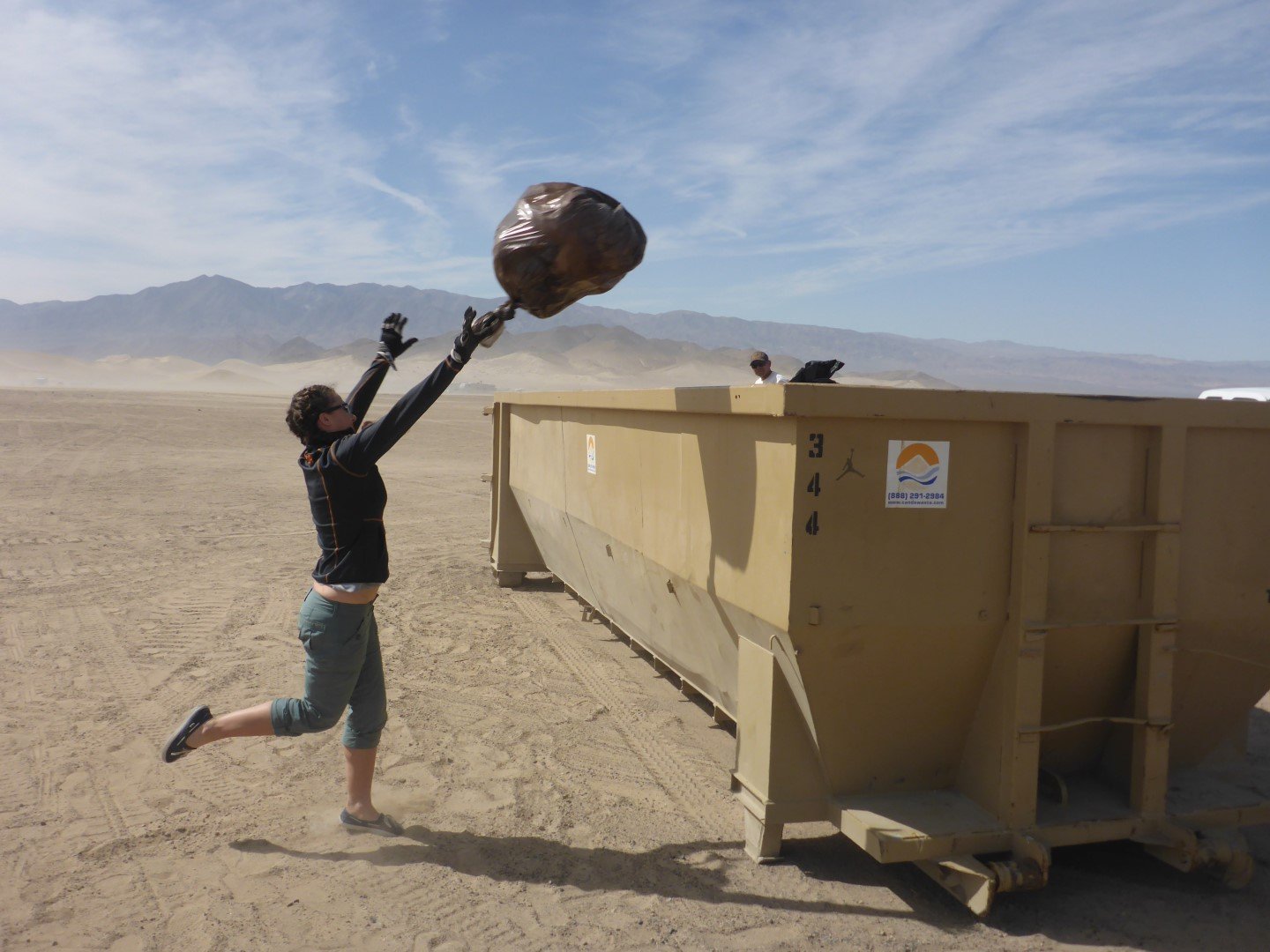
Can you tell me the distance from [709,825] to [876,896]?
0.81m

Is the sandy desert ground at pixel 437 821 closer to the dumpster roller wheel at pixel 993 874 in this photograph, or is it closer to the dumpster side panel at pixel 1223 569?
the dumpster roller wheel at pixel 993 874

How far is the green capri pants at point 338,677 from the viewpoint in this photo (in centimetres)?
377

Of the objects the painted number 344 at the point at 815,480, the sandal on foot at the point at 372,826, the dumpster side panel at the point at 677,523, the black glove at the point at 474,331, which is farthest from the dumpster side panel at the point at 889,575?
the sandal on foot at the point at 372,826

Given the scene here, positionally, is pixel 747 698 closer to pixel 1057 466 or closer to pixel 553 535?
pixel 1057 466

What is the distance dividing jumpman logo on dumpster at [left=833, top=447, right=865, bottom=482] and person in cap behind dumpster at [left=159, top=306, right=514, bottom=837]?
1.38 meters

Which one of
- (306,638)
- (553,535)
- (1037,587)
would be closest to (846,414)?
(1037,587)

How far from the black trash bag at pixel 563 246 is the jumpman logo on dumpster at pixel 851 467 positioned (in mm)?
1231

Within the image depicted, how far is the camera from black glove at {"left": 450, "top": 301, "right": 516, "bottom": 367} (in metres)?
3.49

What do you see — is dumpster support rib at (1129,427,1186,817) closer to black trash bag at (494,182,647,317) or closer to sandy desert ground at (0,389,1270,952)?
sandy desert ground at (0,389,1270,952)

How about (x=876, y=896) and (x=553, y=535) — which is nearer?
(x=876, y=896)

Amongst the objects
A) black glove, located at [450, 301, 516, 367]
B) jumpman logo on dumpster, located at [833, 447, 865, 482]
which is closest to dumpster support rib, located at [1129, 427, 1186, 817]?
jumpman logo on dumpster, located at [833, 447, 865, 482]

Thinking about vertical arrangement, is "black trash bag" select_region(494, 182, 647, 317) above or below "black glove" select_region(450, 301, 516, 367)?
above

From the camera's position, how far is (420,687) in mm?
Result: 5758

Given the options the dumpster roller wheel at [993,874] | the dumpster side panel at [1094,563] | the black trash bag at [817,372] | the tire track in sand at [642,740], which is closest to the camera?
the dumpster roller wheel at [993,874]
